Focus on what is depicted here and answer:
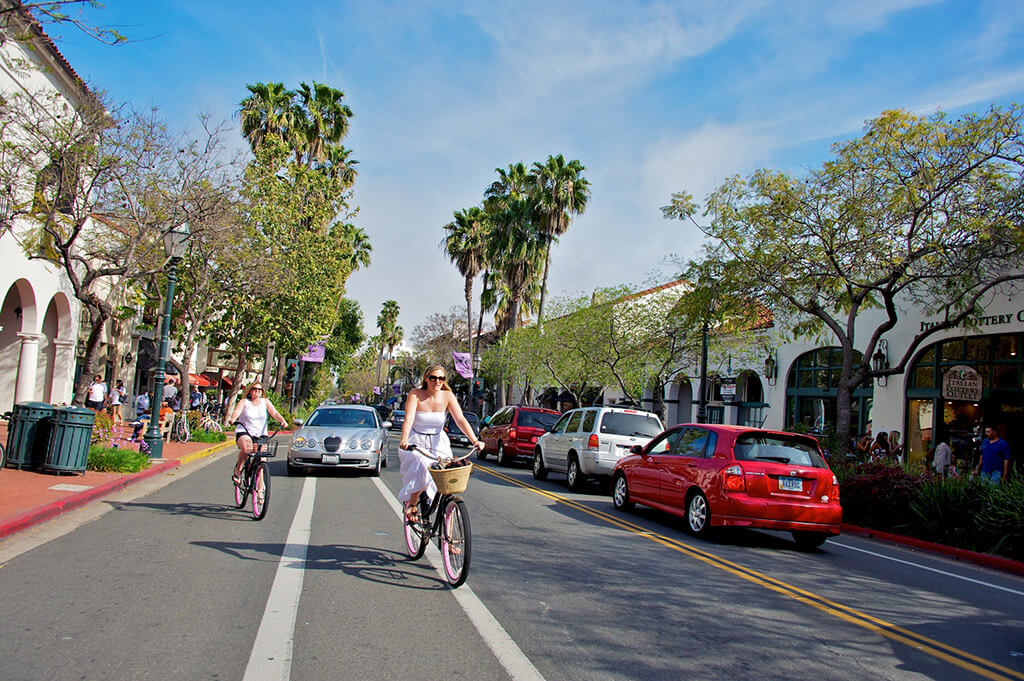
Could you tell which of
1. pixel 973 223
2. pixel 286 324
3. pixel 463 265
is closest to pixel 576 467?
pixel 973 223

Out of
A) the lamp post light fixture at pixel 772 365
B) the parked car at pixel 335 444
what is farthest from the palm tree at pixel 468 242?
the parked car at pixel 335 444

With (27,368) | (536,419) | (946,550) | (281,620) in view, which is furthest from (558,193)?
(281,620)

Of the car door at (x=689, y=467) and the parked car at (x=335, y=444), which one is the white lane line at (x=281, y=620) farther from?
the parked car at (x=335, y=444)

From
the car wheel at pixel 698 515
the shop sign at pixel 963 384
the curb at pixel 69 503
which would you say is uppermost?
the shop sign at pixel 963 384

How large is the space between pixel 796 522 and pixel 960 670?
15.9 ft

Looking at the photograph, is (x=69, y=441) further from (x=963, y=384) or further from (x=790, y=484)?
(x=963, y=384)

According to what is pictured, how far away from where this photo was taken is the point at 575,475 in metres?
16.4

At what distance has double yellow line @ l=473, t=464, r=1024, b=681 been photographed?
17.7 ft

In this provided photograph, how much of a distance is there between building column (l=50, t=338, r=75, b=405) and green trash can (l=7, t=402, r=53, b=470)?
15.3 metres

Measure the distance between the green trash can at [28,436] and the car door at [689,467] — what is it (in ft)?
30.5

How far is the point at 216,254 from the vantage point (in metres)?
23.0

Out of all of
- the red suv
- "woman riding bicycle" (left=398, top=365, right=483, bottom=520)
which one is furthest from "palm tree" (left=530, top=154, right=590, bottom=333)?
"woman riding bicycle" (left=398, top=365, right=483, bottom=520)

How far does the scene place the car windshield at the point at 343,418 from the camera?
54.6 feet

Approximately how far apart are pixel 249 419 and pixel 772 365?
879 inches
